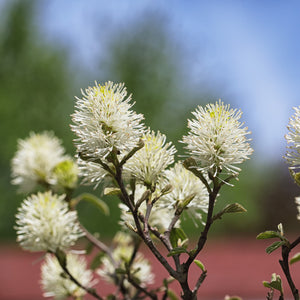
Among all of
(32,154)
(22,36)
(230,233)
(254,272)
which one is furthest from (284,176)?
(32,154)

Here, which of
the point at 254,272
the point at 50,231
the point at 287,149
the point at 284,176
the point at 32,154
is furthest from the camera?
the point at 284,176

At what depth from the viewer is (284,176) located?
34.9 ft

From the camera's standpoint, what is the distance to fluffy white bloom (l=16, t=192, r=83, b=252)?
0.77 m

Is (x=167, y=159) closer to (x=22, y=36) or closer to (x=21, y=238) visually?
(x=21, y=238)

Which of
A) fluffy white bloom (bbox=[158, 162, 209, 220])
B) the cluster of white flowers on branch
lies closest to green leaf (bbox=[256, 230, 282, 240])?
the cluster of white flowers on branch

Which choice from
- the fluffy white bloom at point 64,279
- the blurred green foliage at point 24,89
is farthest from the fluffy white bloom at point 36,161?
the blurred green foliage at point 24,89

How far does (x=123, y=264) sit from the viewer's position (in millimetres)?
923

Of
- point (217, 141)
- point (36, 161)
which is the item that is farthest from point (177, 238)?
point (36, 161)

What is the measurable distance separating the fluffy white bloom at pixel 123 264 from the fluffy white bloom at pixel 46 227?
14cm

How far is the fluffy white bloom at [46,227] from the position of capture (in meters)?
0.77

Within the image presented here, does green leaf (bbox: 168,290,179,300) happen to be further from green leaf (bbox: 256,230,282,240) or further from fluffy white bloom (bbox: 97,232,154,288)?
green leaf (bbox: 256,230,282,240)

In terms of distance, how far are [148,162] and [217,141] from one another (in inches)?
3.7

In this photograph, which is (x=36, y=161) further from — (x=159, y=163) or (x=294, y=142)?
(x=294, y=142)

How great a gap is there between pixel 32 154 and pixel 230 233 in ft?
33.0
